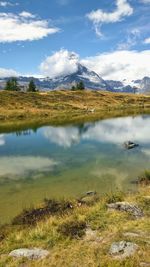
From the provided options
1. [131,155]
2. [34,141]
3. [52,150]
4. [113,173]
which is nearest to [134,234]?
[113,173]

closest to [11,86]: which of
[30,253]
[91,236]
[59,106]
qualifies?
[59,106]

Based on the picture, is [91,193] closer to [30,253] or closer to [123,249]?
[30,253]

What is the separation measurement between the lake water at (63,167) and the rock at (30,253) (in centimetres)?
735

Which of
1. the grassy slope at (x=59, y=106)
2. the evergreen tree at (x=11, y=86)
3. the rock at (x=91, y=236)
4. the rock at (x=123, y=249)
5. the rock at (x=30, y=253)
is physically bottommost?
the rock at (x=30, y=253)

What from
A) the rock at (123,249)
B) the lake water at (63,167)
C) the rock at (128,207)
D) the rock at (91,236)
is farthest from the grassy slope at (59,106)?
the rock at (123,249)

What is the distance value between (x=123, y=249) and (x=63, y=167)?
25.7m

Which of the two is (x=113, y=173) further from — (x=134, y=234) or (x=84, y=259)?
(x=84, y=259)

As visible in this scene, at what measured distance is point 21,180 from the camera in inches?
1391

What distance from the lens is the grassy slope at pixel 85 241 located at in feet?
47.7

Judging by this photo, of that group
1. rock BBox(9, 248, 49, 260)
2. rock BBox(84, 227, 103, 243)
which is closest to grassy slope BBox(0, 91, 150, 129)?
rock BBox(84, 227, 103, 243)

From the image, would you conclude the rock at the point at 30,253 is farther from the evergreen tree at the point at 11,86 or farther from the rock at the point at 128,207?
the evergreen tree at the point at 11,86

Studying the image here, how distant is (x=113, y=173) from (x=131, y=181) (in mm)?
3799

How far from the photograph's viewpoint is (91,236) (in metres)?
17.3

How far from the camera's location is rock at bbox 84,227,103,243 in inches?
664
